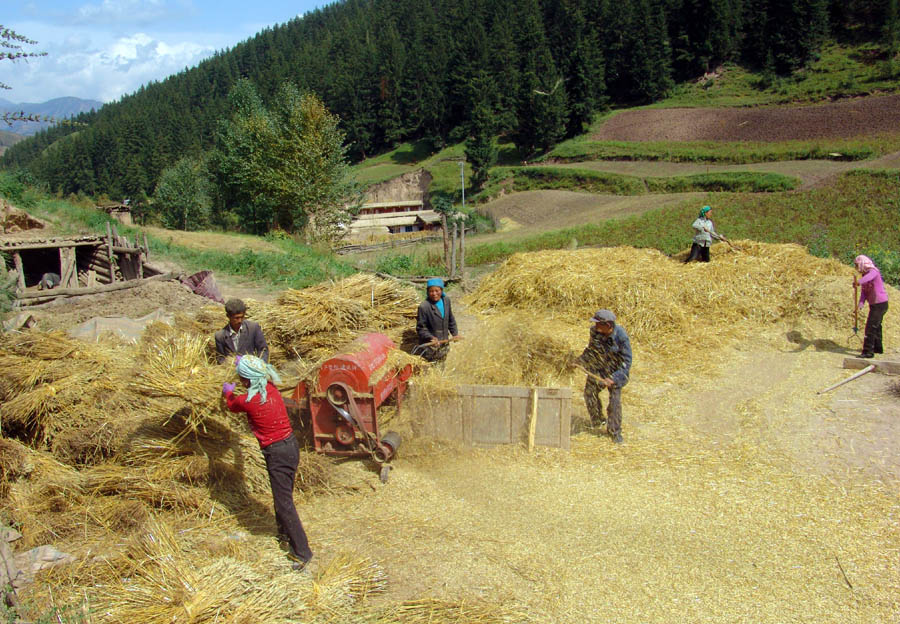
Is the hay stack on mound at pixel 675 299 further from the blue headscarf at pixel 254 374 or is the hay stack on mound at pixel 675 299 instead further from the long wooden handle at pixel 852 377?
the blue headscarf at pixel 254 374

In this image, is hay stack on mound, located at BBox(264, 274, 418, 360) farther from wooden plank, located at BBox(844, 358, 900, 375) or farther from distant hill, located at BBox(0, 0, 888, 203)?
distant hill, located at BBox(0, 0, 888, 203)

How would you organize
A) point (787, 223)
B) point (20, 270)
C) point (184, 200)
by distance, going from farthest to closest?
point (184, 200) < point (787, 223) < point (20, 270)

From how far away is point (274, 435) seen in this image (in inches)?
184

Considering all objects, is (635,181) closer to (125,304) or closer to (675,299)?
(675,299)

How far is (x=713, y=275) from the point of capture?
1187 cm

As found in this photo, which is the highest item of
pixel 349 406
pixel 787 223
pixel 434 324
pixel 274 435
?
pixel 787 223

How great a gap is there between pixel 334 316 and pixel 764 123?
48177mm

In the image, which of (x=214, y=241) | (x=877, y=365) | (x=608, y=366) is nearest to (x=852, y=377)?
(x=877, y=365)

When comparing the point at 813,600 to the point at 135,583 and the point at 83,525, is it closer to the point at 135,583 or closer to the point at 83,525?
the point at 135,583

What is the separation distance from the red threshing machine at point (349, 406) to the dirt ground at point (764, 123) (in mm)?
42812

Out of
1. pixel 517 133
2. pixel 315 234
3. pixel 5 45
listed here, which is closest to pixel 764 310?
pixel 5 45

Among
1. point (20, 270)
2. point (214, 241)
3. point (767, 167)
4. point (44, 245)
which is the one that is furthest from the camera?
point (767, 167)

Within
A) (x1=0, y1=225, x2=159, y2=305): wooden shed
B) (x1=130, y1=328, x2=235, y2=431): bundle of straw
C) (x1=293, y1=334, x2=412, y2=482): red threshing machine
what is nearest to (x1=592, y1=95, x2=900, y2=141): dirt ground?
(x1=0, y1=225, x2=159, y2=305): wooden shed

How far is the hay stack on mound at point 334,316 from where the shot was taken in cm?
777
